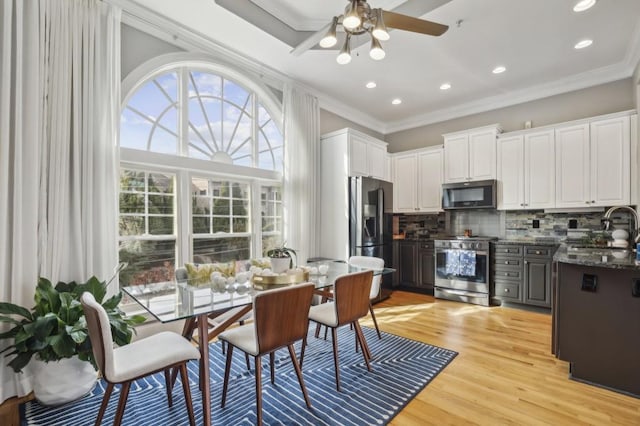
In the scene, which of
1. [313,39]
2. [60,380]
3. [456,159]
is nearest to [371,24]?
[313,39]

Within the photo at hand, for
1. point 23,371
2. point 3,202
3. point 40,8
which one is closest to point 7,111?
point 3,202

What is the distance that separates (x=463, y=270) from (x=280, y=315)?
141 inches

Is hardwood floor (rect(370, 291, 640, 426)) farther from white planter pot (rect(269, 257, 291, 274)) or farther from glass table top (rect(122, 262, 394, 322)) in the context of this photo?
white planter pot (rect(269, 257, 291, 274))

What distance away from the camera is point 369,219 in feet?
14.4

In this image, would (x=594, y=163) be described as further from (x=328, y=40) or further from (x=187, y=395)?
(x=187, y=395)

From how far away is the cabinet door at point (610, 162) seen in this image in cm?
364

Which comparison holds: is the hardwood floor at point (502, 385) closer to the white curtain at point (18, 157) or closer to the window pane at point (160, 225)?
the white curtain at point (18, 157)

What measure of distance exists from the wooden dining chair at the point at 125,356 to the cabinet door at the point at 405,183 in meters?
4.40

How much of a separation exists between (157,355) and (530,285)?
4338 mm

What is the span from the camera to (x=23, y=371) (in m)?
2.08

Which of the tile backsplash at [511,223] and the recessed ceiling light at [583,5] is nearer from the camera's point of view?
the recessed ceiling light at [583,5]

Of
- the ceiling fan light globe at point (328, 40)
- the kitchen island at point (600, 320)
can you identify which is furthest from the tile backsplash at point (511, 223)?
the ceiling fan light globe at point (328, 40)

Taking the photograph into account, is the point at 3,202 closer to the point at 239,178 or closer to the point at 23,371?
the point at 23,371

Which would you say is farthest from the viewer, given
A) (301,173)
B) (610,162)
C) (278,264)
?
(301,173)
